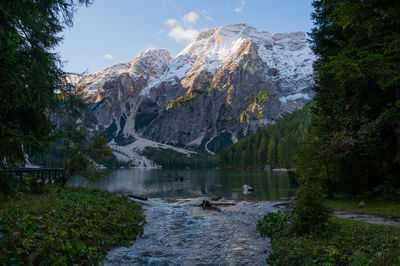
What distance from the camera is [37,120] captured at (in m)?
15.7

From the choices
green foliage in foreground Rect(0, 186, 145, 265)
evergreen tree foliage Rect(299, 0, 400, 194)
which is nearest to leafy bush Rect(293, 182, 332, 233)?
evergreen tree foliage Rect(299, 0, 400, 194)

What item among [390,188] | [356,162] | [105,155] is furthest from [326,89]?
[105,155]

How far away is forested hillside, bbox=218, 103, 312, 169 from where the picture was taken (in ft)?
428

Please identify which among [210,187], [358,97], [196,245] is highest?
[358,97]

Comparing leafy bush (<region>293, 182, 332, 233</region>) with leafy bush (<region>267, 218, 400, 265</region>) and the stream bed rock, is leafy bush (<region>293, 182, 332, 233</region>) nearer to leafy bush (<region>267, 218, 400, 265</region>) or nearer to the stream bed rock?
leafy bush (<region>267, 218, 400, 265</region>)

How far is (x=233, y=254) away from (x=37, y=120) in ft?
44.7

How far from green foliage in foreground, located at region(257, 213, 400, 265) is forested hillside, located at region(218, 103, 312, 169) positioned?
4703 inches

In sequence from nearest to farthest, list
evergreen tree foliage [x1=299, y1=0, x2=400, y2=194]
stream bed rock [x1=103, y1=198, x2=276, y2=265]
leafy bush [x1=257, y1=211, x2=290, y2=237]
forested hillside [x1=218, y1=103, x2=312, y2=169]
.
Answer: stream bed rock [x1=103, y1=198, x2=276, y2=265], evergreen tree foliage [x1=299, y1=0, x2=400, y2=194], leafy bush [x1=257, y1=211, x2=290, y2=237], forested hillside [x1=218, y1=103, x2=312, y2=169]

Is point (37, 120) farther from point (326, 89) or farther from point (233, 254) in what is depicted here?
point (326, 89)

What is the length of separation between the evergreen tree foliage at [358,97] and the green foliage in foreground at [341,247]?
16.0 ft

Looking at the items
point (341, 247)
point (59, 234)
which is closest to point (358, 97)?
point (341, 247)

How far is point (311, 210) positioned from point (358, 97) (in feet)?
35.3

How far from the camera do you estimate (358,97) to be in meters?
17.9

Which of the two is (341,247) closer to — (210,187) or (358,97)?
(358,97)
